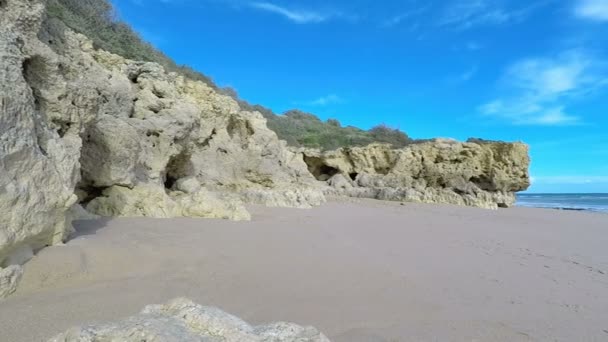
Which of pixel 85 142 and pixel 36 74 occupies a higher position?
pixel 36 74

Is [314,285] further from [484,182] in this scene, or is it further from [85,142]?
[484,182]

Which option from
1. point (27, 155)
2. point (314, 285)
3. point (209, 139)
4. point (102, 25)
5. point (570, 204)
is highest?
point (102, 25)

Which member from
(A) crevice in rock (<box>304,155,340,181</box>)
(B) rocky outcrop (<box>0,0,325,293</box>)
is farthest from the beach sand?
(A) crevice in rock (<box>304,155,340,181</box>)

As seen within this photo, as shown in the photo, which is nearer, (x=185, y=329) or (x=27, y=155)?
(x=185, y=329)

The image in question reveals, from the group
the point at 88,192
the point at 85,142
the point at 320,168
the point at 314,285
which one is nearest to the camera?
the point at 314,285

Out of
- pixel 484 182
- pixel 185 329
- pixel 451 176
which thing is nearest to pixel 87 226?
pixel 185 329

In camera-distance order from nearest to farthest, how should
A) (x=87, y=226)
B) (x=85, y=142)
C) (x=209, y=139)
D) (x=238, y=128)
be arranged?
1. (x=87, y=226)
2. (x=85, y=142)
3. (x=209, y=139)
4. (x=238, y=128)

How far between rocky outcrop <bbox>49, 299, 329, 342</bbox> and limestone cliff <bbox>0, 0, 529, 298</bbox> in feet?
3.89

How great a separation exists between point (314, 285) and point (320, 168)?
63.1 feet

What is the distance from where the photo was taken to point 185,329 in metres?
1.33

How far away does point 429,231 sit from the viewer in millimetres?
6164

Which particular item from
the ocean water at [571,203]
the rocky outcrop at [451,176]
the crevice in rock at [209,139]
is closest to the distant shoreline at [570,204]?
the ocean water at [571,203]

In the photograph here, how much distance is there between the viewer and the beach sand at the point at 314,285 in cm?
204

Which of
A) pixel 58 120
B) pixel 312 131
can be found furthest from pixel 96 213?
pixel 312 131
